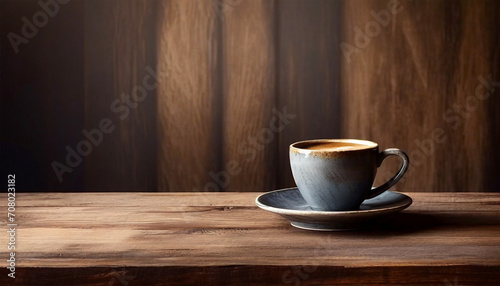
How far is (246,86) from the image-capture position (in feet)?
4.82

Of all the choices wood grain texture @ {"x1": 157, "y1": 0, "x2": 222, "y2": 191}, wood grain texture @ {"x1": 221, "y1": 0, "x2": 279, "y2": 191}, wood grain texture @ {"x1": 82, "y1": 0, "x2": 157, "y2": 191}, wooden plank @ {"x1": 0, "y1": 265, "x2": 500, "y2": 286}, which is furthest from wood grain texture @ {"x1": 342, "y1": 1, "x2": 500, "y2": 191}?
wooden plank @ {"x1": 0, "y1": 265, "x2": 500, "y2": 286}

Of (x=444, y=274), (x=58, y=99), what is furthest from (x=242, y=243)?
(x=58, y=99)

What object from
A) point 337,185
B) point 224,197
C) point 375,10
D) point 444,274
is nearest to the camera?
point 444,274

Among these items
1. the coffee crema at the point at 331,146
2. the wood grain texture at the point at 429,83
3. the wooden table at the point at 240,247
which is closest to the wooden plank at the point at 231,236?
the wooden table at the point at 240,247

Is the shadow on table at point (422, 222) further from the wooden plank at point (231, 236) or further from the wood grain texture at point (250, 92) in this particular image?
the wood grain texture at point (250, 92)

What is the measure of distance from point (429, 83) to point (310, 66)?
0.87ft

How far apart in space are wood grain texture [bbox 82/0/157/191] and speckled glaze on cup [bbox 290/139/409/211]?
707mm

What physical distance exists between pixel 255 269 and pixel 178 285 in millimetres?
81

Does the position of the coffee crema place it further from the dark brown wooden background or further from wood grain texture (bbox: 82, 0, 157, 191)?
wood grain texture (bbox: 82, 0, 157, 191)

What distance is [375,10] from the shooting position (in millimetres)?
1432

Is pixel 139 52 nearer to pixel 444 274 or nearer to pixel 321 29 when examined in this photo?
pixel 321 29

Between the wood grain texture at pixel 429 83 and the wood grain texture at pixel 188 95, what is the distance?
0.30 metres

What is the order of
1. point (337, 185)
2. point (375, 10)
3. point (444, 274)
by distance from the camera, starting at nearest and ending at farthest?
point (444, 274), point (337, 185), point (375, 10)

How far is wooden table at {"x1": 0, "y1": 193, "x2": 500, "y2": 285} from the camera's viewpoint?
2.19 ft
